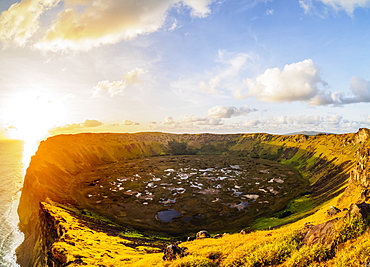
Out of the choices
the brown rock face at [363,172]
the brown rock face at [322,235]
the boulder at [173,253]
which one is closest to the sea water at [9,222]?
the boulder at [173,253]

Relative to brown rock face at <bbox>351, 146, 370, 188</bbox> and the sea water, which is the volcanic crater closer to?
the sea water

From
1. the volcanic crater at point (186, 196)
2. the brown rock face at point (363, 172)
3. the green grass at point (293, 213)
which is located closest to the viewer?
the brown rock face at point (363, 172)

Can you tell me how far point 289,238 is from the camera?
2638cm

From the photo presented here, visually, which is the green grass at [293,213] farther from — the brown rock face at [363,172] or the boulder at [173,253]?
the boulder at [173,253]

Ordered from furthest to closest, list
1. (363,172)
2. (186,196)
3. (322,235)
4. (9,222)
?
(186,196)
(9,222)
(363,172)
(322,235)

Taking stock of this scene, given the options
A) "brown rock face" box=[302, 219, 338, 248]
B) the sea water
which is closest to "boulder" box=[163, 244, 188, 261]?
"brown rock face" box=[302, 219, 338, 248]

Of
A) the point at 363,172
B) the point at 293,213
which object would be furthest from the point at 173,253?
the point at 293,213

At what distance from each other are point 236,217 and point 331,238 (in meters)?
80.6

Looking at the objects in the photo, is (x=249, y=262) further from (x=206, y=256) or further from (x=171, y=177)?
(x=171, y=177)

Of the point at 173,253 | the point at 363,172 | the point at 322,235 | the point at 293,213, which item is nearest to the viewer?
the point at 322,235

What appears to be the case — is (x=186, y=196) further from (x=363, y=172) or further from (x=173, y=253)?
(x=173, y=253)

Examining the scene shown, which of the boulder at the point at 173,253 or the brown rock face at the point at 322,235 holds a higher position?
the brown rock face at the point at 322,235

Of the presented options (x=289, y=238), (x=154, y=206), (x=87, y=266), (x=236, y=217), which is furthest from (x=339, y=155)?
(x=87, y=266)

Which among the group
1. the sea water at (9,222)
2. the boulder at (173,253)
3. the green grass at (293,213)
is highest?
the boulder at (173,253)
